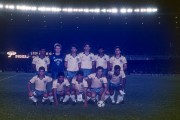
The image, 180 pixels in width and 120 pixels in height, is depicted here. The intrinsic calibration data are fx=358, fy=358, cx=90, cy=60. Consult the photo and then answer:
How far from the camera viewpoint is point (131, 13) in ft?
99.7

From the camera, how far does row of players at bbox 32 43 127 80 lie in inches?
456

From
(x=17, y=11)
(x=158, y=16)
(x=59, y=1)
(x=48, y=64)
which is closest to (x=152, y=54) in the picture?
(x=158, y=16)

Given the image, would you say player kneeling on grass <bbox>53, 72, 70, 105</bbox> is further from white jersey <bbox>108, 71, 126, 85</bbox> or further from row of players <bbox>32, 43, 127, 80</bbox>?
white jersey <bbox>108, 71, 126, 85</bbox>

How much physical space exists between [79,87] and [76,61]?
1.20m

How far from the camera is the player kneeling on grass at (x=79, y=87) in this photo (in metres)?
10.9

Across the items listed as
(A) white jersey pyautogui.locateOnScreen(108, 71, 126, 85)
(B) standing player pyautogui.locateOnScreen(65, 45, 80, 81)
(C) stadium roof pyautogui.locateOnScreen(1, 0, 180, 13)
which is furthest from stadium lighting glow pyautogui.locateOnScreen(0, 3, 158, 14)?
(A) white jersey pyautogui.locateOnScreen(108, 71, 126, 85)

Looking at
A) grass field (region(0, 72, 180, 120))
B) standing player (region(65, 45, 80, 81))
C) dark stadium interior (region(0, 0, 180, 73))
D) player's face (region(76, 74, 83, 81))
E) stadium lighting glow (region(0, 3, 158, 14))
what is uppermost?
stadium lighting glow (region(0, 3, 158, 14))

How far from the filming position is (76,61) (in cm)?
1212

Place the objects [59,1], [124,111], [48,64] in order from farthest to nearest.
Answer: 1. [59,1]
2. [48,64]
3. [124,111]

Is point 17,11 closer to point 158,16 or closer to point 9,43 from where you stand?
point 9,43

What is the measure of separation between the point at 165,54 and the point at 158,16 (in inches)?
153

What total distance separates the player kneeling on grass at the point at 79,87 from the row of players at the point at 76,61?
74cm

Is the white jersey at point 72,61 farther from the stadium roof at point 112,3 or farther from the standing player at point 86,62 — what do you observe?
the stadium roof at point 112,3

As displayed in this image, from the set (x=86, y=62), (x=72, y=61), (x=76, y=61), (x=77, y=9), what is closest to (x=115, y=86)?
(x=86, y=62)
